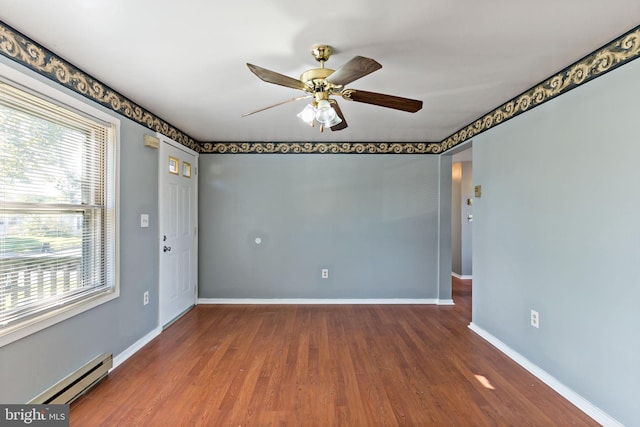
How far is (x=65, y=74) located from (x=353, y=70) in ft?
6.43

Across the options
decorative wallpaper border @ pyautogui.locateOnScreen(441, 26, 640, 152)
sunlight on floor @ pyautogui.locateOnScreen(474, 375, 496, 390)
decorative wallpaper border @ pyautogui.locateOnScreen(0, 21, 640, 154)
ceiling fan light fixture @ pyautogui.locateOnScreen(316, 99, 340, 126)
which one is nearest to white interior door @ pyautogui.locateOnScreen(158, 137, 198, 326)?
decorative wallpaper border @ pyautogui.locateOnScreen(0, 21, 640, 154)

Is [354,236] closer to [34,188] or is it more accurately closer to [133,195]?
[133,195]

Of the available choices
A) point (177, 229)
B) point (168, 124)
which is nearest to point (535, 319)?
point (177, 229)

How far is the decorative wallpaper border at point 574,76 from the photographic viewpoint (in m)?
1.59

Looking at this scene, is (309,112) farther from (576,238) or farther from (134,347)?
(134,347)

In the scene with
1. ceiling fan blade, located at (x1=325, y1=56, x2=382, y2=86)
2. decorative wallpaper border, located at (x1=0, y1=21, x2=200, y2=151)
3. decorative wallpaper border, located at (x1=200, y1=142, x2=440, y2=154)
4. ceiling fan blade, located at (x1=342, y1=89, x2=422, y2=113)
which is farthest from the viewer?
decorative wallpaper border, located at (x1=200, y1=142, x2=440, y2=154)

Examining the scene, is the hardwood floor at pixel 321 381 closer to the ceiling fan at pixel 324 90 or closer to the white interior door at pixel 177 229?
the white interior door at pixel 177 229

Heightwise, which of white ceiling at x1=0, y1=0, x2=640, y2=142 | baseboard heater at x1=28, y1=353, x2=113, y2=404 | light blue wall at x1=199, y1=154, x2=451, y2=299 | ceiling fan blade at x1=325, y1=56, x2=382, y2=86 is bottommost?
baseboard heater at x1=28, y1=353, x2=113, y2=404

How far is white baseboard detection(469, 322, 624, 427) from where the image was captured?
1717mm

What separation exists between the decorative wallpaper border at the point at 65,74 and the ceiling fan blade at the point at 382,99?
1.87 meters

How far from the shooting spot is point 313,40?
1.62m

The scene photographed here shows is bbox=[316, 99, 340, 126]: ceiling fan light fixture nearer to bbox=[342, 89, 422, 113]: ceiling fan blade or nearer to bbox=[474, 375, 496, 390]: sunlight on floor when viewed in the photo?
bbox=[342, 89, 422, 113]: ceiling fan blade

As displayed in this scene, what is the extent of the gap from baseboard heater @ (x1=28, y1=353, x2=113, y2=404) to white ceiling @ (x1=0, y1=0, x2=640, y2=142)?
7.01ft

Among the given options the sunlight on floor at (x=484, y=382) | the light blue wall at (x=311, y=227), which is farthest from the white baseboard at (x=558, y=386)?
the light blue wall at (x=311, y=227)
